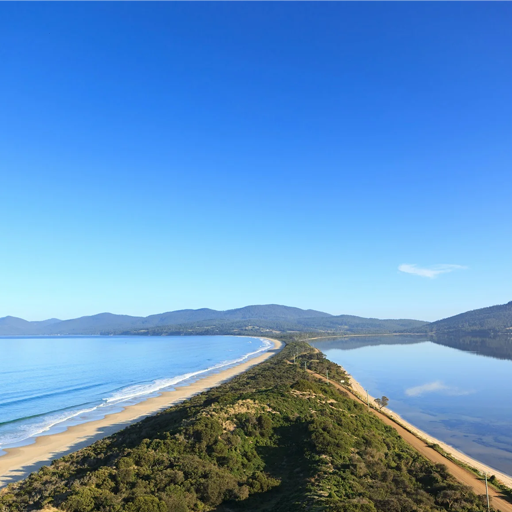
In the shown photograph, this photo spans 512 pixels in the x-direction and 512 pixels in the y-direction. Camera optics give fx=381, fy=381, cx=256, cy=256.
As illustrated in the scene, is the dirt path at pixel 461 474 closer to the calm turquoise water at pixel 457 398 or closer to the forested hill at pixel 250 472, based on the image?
the forested hill at pixel 250 472

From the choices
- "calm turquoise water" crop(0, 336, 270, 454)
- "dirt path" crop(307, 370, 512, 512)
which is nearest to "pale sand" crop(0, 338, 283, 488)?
"calm turquoise water" crop(0, 336, 270, 454)

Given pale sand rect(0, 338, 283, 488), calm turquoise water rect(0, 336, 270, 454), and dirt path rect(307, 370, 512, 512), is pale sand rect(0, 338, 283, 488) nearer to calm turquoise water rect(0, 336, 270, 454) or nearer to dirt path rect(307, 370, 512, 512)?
calm turquoise water rect(0, 336, 270, 454)

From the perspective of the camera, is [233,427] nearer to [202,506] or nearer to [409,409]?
[202,506]

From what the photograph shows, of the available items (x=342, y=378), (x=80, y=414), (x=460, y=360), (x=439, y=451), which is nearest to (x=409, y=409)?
(x=342, y=378)

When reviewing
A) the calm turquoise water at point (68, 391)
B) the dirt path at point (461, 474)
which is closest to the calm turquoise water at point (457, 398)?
the dirt path at point (461, 474)

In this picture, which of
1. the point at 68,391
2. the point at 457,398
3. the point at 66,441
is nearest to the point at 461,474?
the point at 66,441

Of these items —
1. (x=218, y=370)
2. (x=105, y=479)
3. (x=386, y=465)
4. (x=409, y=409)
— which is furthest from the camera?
(x=218, y=370)
